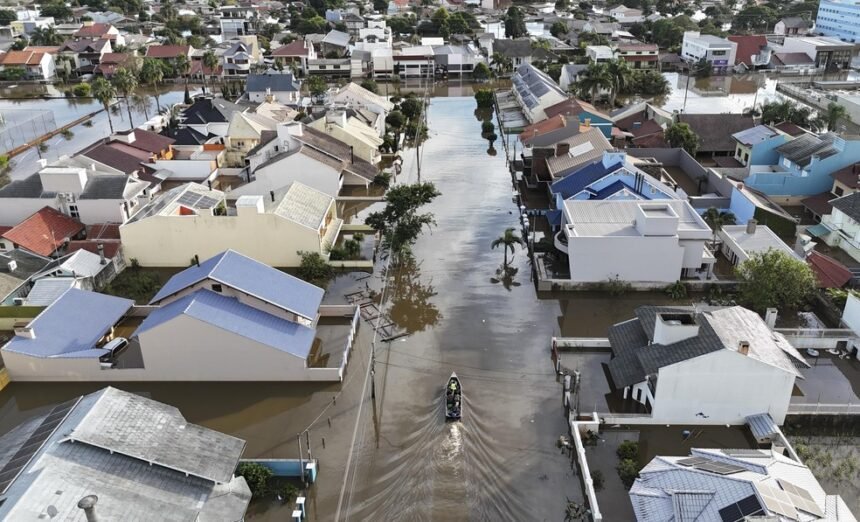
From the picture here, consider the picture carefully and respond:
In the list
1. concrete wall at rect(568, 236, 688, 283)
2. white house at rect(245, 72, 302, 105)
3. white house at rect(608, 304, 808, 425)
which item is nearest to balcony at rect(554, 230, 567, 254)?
concrete wall at rect(568, 236, 688, 283)

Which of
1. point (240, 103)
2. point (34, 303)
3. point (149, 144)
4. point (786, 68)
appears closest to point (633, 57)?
point (786, 68)

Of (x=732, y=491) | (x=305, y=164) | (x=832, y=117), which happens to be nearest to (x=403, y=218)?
(x=305, y=164)

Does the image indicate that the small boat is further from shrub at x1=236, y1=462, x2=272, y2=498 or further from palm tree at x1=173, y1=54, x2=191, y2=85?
palm tree at x1=173, y1=54, x2=191, y2=85

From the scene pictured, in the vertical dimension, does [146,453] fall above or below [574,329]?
above

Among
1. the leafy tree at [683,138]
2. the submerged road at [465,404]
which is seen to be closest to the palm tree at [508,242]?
the submerged road at [465,404]

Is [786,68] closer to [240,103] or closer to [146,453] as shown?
[240,103]

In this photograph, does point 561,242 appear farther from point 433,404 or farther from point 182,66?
point 182,66
